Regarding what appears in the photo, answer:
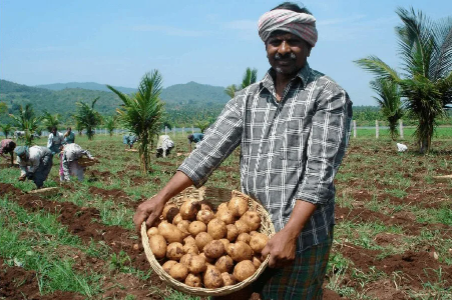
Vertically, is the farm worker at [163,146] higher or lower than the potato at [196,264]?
lower

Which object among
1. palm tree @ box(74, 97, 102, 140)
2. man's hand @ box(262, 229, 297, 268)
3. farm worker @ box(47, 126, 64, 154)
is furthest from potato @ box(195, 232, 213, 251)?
palm tree @ box(74, 97, 102, 140)

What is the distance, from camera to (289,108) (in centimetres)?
237

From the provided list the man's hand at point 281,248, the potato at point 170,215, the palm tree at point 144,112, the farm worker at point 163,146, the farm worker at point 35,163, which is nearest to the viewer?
the man's hand at point 281,248

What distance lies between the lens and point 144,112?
13164 mm

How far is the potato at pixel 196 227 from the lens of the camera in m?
2.47

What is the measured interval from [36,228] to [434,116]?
14.0 meters

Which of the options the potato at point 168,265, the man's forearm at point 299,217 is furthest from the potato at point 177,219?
the man's forearm at point 299,217

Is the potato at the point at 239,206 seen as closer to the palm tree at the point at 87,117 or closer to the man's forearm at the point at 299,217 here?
the man's forearm at the point at 299,217

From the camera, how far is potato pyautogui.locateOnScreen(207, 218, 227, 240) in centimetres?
242

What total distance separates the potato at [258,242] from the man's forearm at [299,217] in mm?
185

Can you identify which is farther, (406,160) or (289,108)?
(406,160)

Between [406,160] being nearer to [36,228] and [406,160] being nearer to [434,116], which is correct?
[434,116]

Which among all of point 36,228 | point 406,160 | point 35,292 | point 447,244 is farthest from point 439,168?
point 35,292

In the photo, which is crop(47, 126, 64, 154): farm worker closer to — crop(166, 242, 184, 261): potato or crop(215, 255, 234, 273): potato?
crop(166, 242, 184, 261): potato
